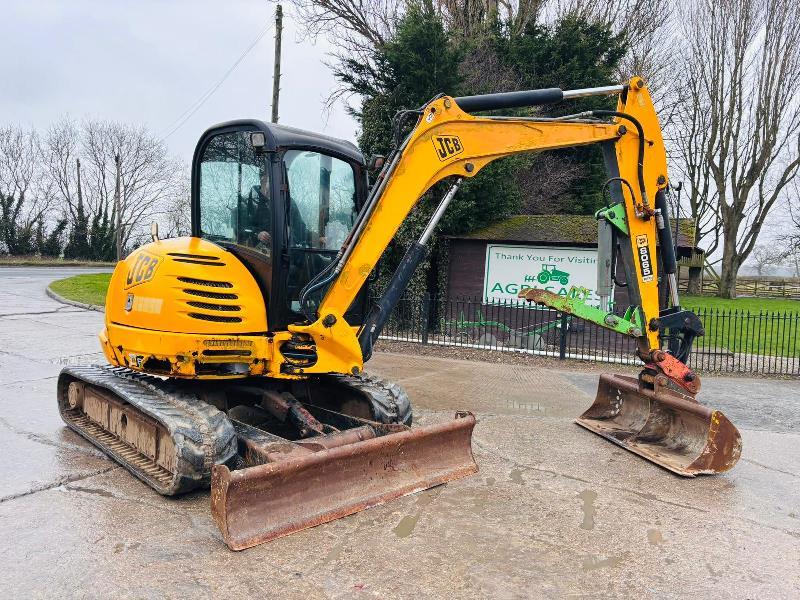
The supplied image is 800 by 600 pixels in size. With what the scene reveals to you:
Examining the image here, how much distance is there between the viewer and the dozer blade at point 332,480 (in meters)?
3.46

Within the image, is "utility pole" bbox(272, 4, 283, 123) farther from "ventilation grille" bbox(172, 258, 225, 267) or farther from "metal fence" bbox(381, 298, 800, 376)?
"ventilation grille" bbox(172, 258, 225, 267)

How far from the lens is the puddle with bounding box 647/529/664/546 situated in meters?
3.77

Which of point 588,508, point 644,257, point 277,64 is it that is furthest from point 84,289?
point 588,508

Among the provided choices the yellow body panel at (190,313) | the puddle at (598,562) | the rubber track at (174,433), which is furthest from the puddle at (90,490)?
the puddle at (598,562)

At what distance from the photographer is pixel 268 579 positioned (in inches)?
124

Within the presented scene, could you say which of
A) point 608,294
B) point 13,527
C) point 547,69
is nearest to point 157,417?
point 13,527

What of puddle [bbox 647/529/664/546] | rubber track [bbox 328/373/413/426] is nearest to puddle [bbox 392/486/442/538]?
rubber track [bbox 328/373/413/426]

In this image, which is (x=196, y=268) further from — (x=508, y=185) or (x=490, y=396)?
(x=508, y=185)

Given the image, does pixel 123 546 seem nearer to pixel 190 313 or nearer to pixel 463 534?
pixel 190 313

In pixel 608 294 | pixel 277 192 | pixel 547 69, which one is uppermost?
pixel 547 69

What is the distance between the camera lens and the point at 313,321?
185 inches

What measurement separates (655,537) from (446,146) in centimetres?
315

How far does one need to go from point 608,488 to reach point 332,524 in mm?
2165

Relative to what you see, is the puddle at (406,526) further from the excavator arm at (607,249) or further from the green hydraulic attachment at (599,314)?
the green hydraulic attachment at (599,314)
